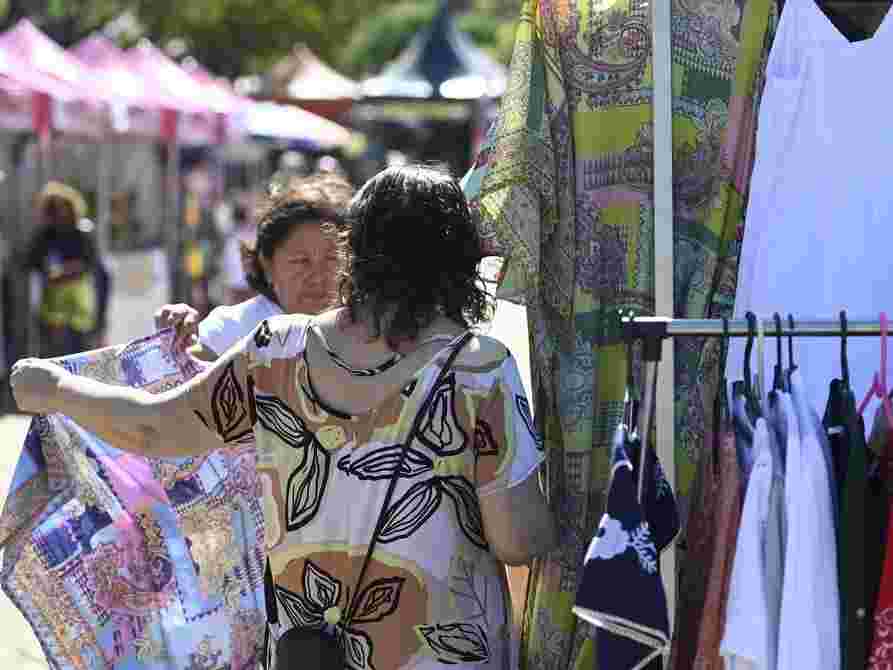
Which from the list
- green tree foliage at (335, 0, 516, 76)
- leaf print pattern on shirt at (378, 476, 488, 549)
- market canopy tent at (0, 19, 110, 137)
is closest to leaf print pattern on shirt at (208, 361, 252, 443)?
leaf print pattern on shirt at (378, 476, 488, 549)

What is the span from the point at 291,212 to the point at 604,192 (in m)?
1.30

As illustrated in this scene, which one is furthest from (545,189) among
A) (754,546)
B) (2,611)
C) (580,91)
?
(2,611)

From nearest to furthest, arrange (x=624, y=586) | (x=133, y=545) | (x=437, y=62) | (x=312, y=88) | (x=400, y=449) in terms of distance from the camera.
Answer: (x=624, y=586) → (x=400, y=449) → (x=133, y=545) → (x=312, y=88) → (x=437, y=62)

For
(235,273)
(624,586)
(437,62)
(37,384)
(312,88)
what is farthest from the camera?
(437,62)

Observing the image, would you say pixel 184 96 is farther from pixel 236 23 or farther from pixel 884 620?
pixel 884 620

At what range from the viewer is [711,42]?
2.68 metres

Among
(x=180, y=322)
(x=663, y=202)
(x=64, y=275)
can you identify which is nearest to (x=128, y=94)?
(x=64, y=275)

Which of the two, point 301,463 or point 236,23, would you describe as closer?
point 301,463

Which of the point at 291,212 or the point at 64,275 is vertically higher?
the point at 64,275

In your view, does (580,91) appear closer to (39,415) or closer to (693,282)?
(693,282)

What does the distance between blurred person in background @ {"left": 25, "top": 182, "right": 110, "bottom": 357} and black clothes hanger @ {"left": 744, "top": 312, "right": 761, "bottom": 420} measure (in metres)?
9.41

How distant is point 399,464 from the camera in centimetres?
251

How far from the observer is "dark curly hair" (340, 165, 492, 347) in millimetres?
2510

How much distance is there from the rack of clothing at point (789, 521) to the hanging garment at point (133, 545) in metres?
1.17
